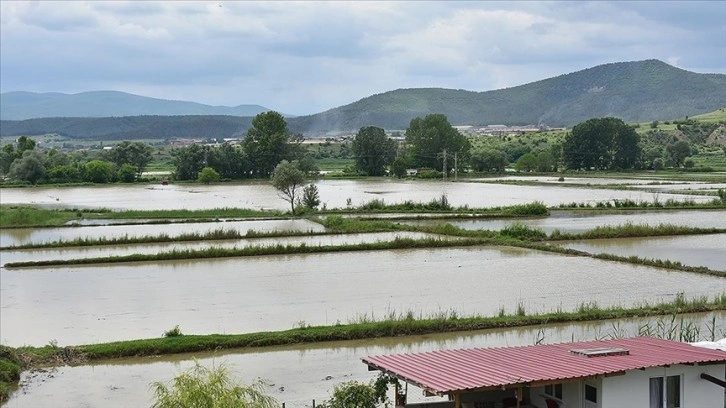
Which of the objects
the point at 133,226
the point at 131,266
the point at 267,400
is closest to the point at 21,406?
the point at 267,400

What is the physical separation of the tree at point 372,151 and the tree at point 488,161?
8543 mm

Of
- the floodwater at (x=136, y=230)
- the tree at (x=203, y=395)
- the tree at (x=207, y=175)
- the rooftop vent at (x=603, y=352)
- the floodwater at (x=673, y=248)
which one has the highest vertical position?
the tree at (x=207, y=175)

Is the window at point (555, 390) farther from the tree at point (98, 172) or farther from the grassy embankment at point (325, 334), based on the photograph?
the tree at point (98, 172)

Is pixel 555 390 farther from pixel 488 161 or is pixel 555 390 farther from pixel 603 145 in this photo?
pixel 603 145

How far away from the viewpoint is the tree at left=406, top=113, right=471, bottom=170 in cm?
9412

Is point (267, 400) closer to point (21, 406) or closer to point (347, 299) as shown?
point (21, 406)

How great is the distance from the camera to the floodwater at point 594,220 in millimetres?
38500

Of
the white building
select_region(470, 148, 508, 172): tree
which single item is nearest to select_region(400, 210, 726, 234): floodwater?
the white building

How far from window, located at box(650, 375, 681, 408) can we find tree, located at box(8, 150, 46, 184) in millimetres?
76799

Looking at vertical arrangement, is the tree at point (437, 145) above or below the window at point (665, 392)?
above

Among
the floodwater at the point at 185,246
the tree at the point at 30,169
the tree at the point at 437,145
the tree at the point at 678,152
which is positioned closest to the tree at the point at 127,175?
the tree at the point at 30,169

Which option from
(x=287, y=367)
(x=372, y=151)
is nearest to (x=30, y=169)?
(x=372, y=151)

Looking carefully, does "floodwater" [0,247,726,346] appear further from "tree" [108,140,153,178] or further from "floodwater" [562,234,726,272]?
"tree" [108,140,153,178]

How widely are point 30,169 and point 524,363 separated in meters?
75.9
